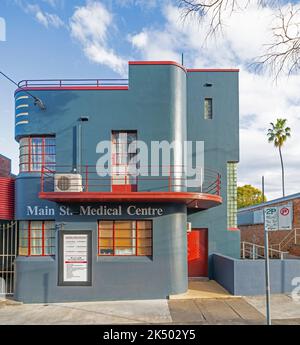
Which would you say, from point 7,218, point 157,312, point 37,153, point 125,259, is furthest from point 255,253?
point 7,218

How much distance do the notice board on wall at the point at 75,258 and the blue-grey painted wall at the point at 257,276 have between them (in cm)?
539

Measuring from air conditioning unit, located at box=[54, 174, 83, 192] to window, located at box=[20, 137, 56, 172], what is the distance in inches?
58.2

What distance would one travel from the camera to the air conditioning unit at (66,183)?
11.4 metres

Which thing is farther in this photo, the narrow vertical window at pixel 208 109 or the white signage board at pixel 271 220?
the narrow vertical window at pixel 208 109

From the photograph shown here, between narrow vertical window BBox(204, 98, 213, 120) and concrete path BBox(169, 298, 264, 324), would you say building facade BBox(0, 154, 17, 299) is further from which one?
narrow vertical window BBox(204, 98, 213, 120)

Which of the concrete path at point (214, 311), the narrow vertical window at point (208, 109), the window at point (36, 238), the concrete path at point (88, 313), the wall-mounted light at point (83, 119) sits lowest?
the concrete path at point (88, 313)

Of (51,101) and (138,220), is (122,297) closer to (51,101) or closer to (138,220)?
(138,220)

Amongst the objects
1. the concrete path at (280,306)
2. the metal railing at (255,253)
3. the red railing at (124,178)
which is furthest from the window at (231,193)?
the concrete path at (280,306)

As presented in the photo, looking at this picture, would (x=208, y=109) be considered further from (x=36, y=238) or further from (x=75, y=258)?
(x=36, y=238)

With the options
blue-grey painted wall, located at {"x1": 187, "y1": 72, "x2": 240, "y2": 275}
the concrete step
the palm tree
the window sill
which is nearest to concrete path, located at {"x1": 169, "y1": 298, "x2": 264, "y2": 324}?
the window sill

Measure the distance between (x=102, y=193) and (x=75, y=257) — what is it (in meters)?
2.81

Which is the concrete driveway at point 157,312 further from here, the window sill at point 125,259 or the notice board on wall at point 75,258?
the window sill at point 125,259

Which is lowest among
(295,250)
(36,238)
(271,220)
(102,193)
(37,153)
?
(295,250)

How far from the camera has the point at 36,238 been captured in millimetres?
12359
